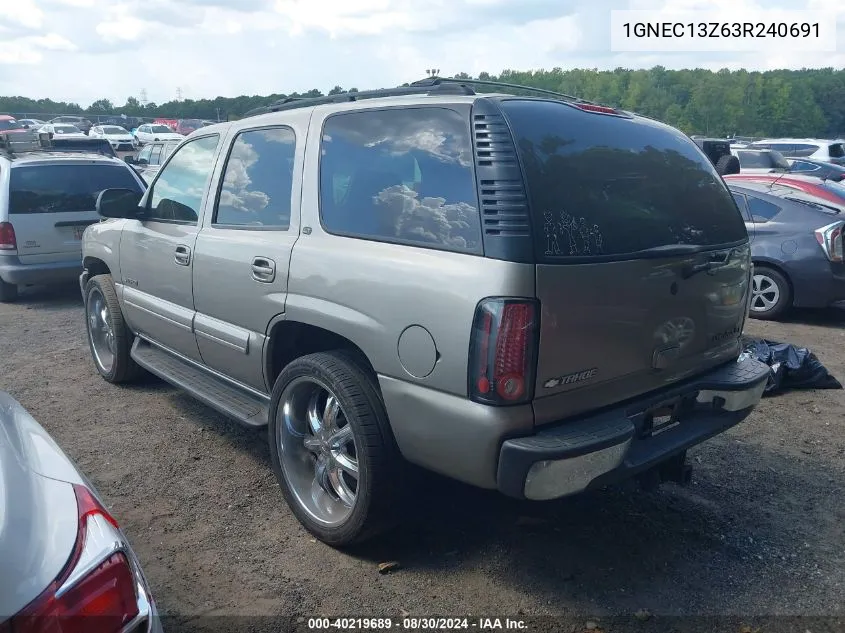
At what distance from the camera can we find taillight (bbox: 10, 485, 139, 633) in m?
1.46

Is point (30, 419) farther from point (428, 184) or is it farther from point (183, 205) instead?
point (183, 205)

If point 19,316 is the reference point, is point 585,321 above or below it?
above

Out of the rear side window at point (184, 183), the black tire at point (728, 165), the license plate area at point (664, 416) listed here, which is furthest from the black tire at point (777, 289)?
the rear side window at point (184, 183)

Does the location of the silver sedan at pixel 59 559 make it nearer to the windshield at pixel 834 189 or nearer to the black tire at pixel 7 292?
the black tire at pixel 7 292

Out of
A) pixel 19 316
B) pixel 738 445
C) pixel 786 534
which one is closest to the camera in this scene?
pixel 786 534

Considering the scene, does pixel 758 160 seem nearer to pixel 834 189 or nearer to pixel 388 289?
pixel 834 189

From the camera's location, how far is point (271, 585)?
3.09 m

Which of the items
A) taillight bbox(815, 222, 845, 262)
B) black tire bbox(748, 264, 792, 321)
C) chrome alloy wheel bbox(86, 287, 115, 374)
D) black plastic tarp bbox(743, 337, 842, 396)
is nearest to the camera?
black plastic tarp bbox(743, 337, 842, 396)

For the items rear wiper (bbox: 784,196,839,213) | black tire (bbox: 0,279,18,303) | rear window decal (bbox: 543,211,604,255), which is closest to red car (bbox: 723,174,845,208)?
rear wiper (bbox: 784,196,839,213)

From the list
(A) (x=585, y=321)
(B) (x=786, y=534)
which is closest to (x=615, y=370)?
(A) (x=585, y=321)

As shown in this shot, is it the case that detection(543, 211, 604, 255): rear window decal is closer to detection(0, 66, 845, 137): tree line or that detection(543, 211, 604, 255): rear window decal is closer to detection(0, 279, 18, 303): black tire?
detection(0, 279, 18, 303): black tire

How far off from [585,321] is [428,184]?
0.84 meters

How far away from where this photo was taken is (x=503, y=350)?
8.49ft

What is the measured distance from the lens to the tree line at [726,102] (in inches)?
2199
